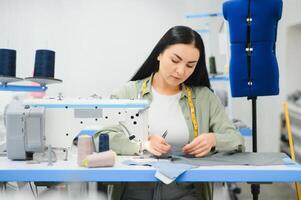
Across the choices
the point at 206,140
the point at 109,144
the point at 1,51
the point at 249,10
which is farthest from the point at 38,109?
the point at 249,10

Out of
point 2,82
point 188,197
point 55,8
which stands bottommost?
point 188,197

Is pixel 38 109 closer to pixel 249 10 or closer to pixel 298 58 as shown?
pixel 249 10

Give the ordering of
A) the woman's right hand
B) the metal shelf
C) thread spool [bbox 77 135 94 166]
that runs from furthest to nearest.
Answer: the metal shelf, the woman's right hand, thread spool [bbox 77 135 94 166]

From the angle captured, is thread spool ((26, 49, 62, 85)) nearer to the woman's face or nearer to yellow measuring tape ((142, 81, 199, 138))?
yellow measuring tape ((142, 81, 199, 138))

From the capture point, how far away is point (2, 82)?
188 centimetres

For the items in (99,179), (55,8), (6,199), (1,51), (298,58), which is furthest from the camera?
(55,8)

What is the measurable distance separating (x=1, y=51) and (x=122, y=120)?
1.10 meters

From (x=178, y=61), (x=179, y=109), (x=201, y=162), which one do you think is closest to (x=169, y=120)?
(x=179, y=109)

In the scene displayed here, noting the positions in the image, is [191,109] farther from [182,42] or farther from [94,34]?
[94,34]

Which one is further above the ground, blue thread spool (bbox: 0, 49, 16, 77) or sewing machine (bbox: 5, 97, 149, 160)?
blue thread spool (bbox: 0, 49, 16, 77)

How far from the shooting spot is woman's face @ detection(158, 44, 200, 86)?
169cm

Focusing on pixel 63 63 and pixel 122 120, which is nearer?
pixel 122 120

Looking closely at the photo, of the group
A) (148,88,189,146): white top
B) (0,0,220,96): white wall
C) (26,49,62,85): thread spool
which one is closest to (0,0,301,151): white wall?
(0,0,220,96): white wall

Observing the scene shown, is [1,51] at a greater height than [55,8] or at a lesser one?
lesser
